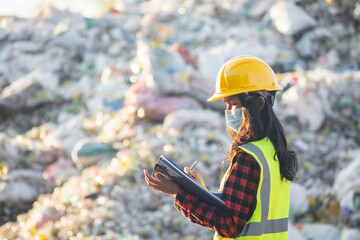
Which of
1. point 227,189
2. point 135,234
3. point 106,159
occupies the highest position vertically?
point 227,189

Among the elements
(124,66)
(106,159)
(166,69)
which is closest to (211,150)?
(106,159)

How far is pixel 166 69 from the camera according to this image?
17.4 ft

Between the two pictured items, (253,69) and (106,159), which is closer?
(253,69)

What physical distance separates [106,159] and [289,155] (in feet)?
11.2

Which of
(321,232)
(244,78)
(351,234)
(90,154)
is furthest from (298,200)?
(244,78)

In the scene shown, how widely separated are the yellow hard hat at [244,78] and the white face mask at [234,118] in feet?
0.20

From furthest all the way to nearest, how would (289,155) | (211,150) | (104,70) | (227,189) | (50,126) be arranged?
(104,70), (50,126), (211,150), (289,155), (227,189)

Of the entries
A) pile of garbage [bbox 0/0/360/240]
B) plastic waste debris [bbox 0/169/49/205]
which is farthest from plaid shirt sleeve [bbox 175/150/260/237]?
plastic waste debris [bbox 0/169/49/205]

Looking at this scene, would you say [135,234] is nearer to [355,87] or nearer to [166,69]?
[166,69]

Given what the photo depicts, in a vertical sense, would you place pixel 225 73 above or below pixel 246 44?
below

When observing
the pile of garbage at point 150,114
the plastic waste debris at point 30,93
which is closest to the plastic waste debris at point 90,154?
the pile of garbage at point 150,114

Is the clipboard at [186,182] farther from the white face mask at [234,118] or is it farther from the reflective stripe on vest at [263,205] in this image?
the white face mask at [234,118]

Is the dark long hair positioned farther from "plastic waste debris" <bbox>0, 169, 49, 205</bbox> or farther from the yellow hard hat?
"plastic waste debris" <bbox>0, 169, 49, 205</bbox>

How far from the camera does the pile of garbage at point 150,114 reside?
346 cm
